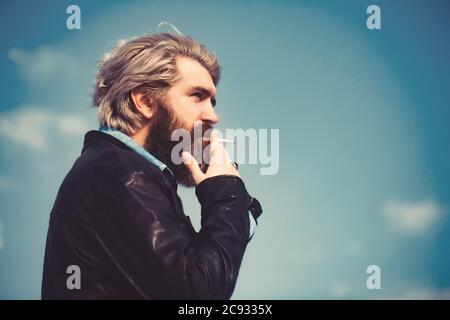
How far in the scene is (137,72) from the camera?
3.43 metres

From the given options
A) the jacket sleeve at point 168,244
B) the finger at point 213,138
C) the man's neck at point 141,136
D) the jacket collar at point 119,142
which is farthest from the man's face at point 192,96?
the jacket sleeve at point 168,244

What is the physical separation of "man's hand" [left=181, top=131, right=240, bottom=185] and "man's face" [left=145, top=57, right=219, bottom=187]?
0.13 meters

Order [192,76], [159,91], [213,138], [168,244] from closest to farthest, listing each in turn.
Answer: [168,244], [213,138], [159,91], [192,76]

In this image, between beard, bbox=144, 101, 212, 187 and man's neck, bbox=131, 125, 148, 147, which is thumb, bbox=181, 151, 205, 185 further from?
man's neck, bbox=131, 125, 148, 147

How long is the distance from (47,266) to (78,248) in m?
0.39

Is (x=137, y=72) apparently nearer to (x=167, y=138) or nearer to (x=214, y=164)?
(x=167, y=138)

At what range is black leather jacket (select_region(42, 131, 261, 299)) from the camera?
2.27 m

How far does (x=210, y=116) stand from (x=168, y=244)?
1.21 m

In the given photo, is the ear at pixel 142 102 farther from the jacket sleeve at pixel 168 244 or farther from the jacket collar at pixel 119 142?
the jacket sleeve at pixel 168 244

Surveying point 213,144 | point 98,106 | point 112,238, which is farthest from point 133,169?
point 98,106

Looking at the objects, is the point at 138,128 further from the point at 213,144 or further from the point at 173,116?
the point at 213,144

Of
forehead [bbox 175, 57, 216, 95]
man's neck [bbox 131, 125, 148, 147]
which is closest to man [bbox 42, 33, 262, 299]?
man's neck [bbox 131, 125, 148, 147]

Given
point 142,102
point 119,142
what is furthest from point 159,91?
A: point 119,142

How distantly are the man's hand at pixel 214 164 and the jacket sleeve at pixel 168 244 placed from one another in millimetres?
332
